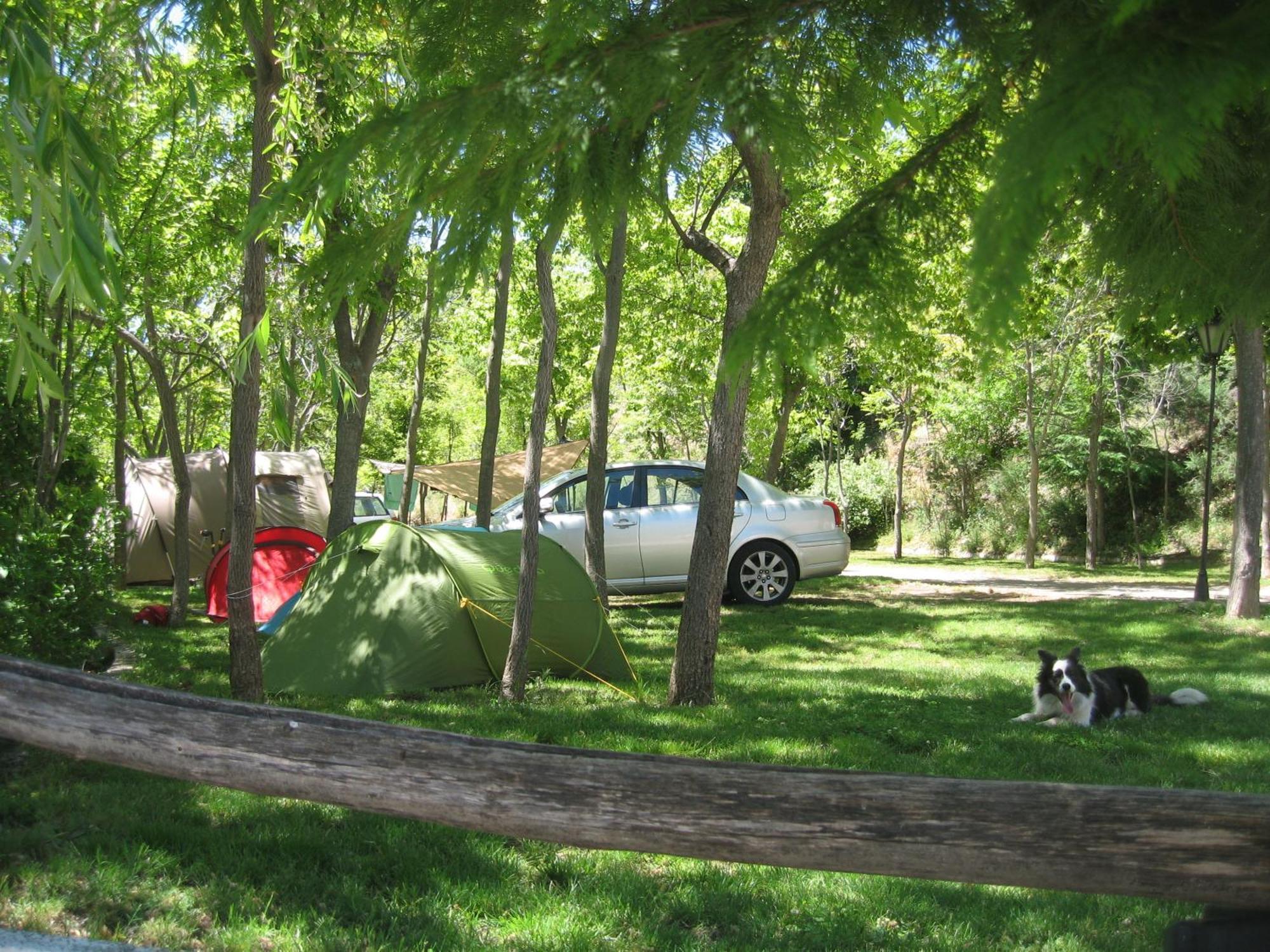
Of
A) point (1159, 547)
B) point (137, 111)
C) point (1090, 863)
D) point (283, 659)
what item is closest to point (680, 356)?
point (137, 111)

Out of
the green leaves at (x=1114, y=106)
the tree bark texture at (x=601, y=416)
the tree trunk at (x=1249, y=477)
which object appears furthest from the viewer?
the tree trunk at (x=1249, y=477)

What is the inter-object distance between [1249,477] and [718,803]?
10997mm

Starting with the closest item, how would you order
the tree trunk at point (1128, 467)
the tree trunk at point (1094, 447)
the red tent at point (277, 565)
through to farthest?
the red tent at point (277, 565)
the tree trunk at point (1094, 447)
the tree trunk at point (1128, 467)

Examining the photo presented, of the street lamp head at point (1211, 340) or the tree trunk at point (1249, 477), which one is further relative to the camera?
the tree trunk at point (1249, 477)

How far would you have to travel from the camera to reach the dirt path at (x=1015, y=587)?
14.9 m

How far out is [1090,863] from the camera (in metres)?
2.25

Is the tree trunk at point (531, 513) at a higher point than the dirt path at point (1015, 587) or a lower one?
higher

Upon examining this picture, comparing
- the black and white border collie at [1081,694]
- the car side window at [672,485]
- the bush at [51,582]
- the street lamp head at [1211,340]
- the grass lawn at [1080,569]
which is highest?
the street lamp head at [1211,340]

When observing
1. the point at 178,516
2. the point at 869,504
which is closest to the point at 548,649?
the point at 178,516

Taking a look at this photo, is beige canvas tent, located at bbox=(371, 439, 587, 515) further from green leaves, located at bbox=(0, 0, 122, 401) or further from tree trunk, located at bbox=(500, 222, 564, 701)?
green leaves, located at bbox=(0, 0, 122, 401)

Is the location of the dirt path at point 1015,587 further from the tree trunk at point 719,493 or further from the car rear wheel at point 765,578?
the tree trunk at point 719,493

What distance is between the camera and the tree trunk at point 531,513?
22.5ft

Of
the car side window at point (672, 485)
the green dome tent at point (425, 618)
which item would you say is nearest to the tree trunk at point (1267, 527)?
the car side window at point (672, 485)

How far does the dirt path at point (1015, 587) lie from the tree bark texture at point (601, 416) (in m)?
6.37
